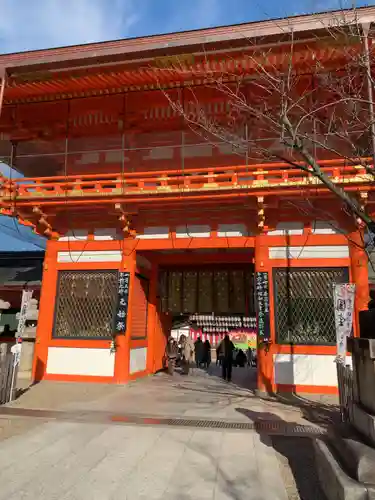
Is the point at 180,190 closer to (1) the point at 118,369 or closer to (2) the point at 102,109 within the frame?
(2) the point at 102,109

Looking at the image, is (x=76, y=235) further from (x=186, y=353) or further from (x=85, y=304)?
(x=186, y=353)

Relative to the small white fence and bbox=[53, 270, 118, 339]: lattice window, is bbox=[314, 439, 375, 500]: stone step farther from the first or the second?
bbox=[53, 270, 118, 339]: lattice window

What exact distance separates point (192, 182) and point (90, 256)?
3.91 meters

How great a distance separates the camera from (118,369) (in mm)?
10406

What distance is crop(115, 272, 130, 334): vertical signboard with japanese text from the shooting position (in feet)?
34.7

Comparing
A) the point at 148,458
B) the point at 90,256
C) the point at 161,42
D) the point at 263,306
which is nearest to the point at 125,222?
the point at 90,256

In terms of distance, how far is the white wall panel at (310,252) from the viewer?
9930mm

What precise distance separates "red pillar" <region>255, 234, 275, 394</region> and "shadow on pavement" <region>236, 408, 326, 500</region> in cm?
369

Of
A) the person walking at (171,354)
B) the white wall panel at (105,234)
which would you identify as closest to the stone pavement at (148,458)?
the white wall panel at (105,234)

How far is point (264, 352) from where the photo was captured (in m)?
9.70

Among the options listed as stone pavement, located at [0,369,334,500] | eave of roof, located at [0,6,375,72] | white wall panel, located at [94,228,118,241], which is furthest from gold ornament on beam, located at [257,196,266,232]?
stone pavement, located at [0,369,334,500]

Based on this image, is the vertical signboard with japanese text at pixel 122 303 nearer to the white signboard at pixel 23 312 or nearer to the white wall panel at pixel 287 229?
the white signboard at pixel 23 312

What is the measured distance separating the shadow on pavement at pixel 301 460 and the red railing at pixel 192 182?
6.04 metres


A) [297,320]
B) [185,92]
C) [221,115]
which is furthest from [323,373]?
[185,92]
